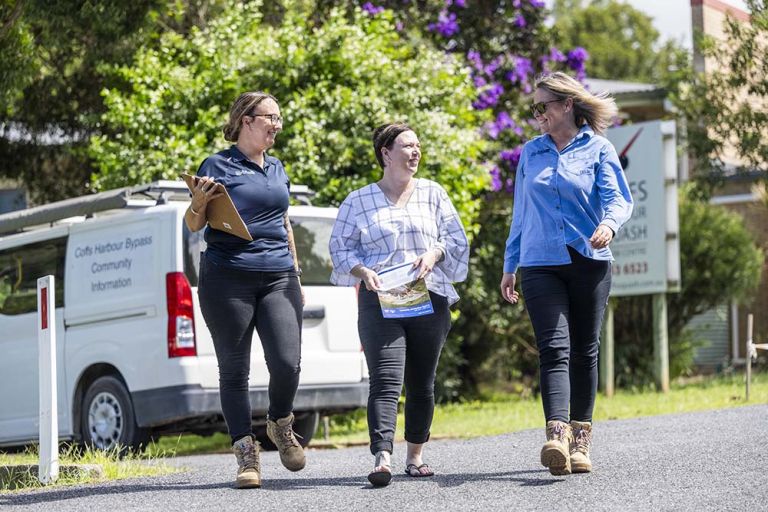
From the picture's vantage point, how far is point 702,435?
8.41 meters

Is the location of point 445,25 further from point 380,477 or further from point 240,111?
point 380,477

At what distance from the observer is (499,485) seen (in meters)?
6.43

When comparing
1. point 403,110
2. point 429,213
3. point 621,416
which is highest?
point 403,110

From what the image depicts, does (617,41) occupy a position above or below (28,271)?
above

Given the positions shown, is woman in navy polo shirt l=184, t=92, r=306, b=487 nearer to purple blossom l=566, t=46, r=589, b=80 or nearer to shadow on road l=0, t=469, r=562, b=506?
shadow on road l=0, t=469, r=562, b=506

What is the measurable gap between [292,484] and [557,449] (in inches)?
57.0

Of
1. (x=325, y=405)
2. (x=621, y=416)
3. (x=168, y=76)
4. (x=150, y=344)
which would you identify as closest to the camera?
(x=150, y=344)

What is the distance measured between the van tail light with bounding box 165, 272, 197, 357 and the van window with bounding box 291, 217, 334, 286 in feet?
3.58

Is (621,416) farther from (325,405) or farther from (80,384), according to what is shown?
(80,384)

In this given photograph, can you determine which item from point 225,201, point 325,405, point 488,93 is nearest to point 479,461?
point 225,201

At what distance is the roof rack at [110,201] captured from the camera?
10.4m

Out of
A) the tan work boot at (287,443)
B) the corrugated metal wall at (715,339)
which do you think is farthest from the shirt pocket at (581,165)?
the corrugated metal wall at (715,339)

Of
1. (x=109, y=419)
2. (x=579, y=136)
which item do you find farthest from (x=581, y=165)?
(x=109, y=419)

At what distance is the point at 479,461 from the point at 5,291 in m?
4.60
